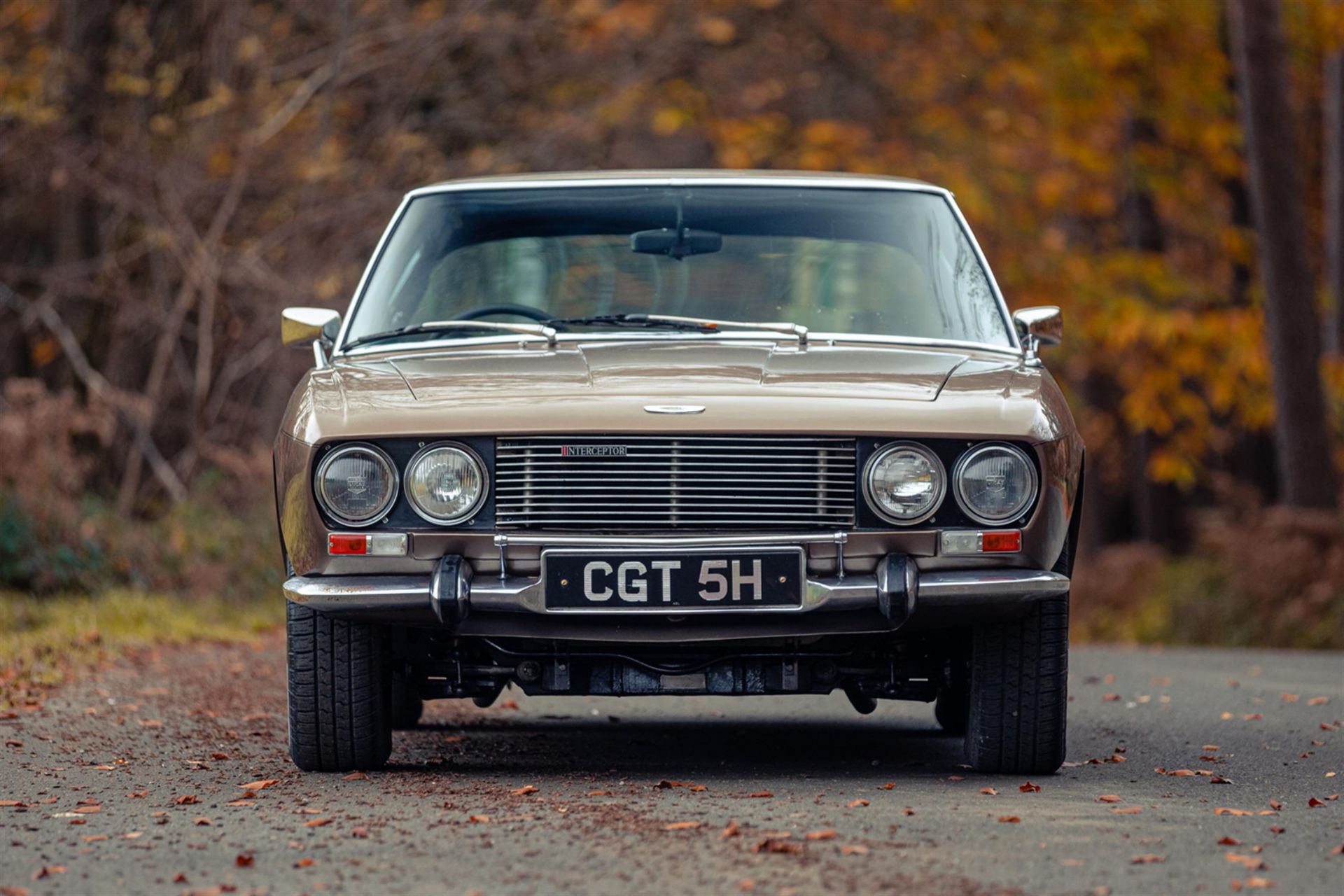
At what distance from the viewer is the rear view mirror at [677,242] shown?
6.72 metres

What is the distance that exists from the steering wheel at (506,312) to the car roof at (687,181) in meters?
0.51

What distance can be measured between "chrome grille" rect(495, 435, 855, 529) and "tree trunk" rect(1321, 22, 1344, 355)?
59.0 ft

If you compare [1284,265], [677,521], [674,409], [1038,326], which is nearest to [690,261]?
[1038,326]

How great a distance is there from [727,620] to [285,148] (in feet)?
34.8

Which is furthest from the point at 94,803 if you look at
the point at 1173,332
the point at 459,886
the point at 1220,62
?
the point at 1220,62

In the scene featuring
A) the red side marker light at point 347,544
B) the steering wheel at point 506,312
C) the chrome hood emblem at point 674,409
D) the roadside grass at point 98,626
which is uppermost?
the steering wheel at point 506,312

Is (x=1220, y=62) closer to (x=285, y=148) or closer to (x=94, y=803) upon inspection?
(x=285, y=148)

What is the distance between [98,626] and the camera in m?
10.4

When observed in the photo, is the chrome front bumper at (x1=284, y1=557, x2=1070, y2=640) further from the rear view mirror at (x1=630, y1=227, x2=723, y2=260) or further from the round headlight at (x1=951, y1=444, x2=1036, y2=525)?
the rear view mirror at (x1=630, y1=227, x2=723, y2=260)

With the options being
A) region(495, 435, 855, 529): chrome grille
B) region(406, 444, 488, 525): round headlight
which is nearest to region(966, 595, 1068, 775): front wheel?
region(495, 435, 855, 529): chrome grille

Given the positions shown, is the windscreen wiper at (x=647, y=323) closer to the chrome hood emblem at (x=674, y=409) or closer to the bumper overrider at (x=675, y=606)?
the chrome hood emblem at (x=674, y=409)

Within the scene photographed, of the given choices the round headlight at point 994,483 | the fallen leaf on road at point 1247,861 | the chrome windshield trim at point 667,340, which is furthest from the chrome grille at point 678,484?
the fallen leaf on road at point 1247,861

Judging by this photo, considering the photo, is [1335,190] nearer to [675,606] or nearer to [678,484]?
[678,484]

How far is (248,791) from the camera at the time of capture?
551cm
